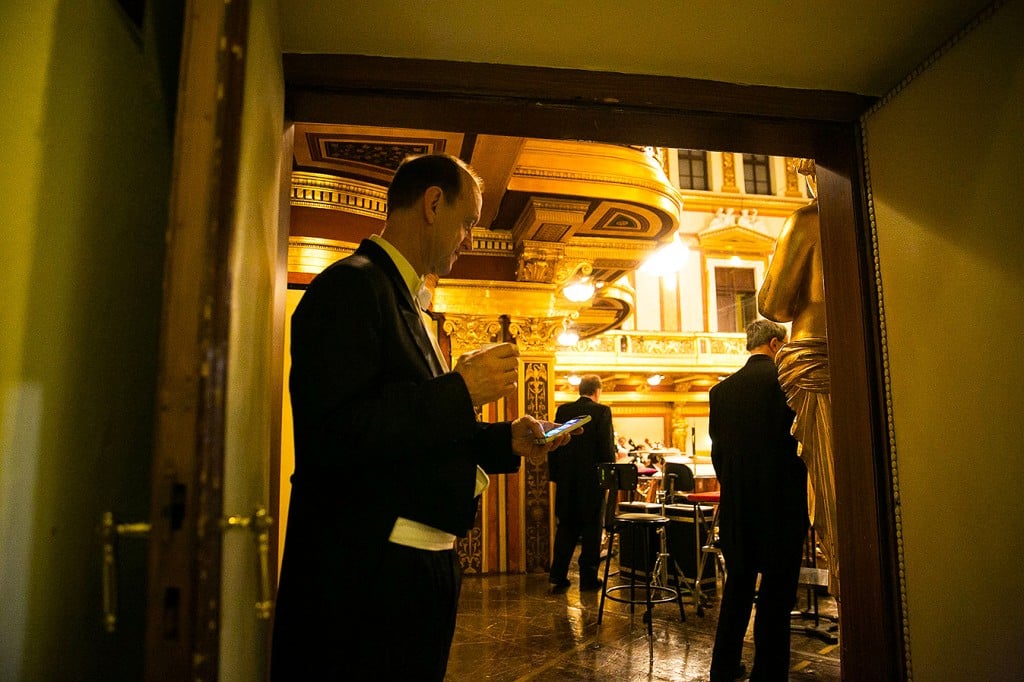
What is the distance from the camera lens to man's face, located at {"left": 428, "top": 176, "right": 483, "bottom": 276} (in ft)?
4.86

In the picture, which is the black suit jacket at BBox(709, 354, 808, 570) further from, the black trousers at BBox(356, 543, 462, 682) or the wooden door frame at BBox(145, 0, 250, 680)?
the wooden door frame at BBox(145, 0, 250, 680)

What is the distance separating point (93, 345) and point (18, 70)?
0.41m

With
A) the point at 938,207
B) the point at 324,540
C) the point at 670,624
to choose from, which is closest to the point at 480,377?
the point at 324,540

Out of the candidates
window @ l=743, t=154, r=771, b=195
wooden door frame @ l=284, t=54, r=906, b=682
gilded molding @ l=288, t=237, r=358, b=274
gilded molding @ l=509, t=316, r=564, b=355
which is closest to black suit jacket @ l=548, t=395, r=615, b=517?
gilded molding @ l=509, t=316, r=564, b=355

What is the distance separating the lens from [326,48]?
175 centimetres

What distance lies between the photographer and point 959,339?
5.48 ft

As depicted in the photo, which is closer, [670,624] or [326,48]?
[326,48]

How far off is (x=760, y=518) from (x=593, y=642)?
1.58 metres

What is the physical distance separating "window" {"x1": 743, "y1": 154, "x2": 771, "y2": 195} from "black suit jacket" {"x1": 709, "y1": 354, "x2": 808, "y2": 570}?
69.7 ft

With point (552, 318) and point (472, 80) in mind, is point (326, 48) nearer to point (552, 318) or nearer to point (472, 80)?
point (472, 80)

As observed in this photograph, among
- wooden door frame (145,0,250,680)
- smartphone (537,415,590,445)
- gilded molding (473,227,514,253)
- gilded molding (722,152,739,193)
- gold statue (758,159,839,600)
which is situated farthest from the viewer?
gilded molding (722,152,739,193)

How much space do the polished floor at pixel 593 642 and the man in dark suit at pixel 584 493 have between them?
0.32 metres

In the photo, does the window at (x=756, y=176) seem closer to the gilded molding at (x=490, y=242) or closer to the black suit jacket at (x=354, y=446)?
the gilded molding at (x=490, y=242)

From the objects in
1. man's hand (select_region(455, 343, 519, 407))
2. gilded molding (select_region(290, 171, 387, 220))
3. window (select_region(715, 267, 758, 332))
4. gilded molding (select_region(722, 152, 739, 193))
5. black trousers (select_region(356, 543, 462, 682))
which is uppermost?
gilded molding (select_region(722, 152, 739, 193))
